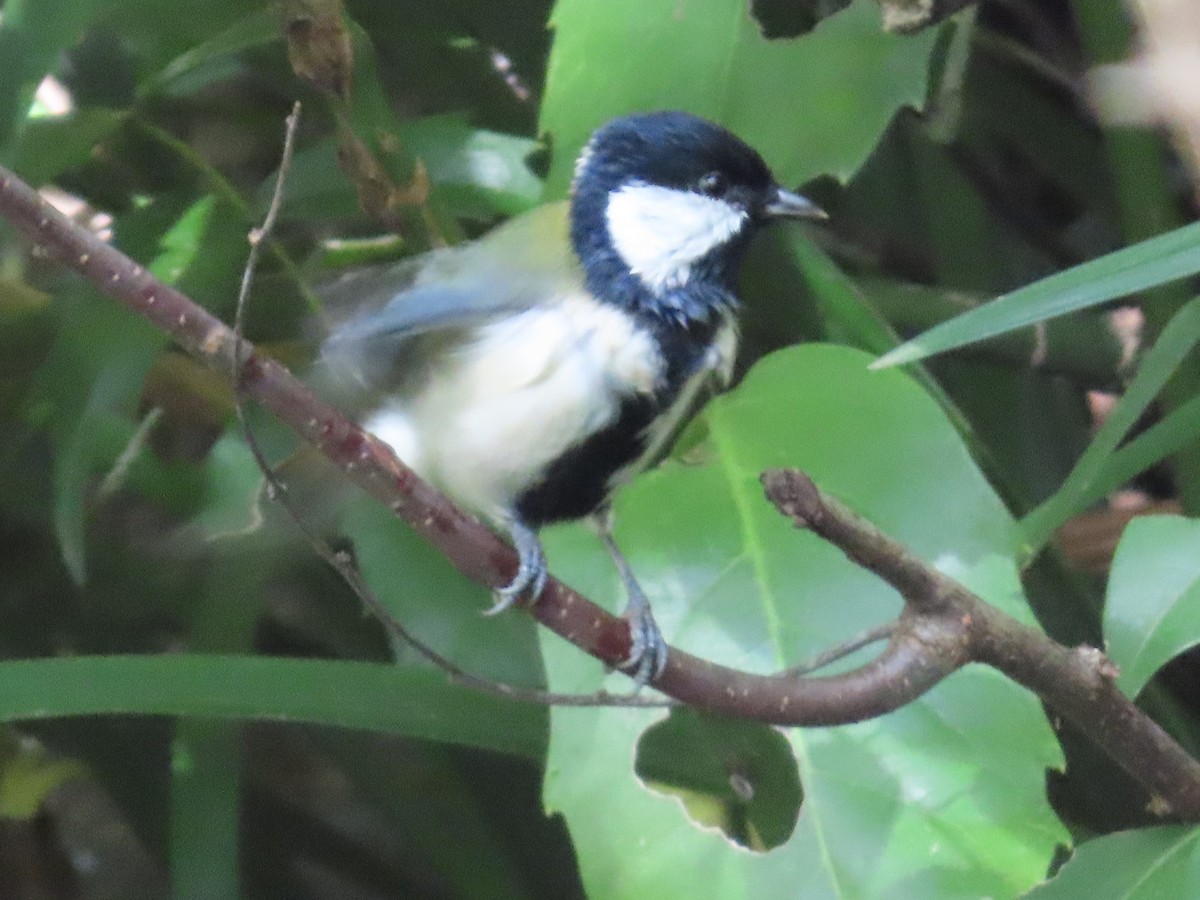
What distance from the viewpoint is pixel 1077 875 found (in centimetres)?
54

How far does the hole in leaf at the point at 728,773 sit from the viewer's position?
65cm

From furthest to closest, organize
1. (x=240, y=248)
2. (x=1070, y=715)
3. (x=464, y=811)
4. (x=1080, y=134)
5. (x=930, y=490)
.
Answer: (x=1080, y=134) → (x=464, y=811) → (x=240, y=248) → (x=930, y=490) → (x=1070, y=715)

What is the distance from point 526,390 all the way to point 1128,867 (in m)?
0.31

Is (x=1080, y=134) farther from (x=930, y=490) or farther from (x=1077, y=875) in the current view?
(x=1077, y=875)

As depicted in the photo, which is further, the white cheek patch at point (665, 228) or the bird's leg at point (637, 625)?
Answer: the white cheek patch at point (665, 228)

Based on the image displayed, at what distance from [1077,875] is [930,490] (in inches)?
6.8

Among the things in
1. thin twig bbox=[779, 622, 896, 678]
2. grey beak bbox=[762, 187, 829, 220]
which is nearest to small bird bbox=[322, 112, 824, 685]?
grey beak bbox=[762, 187, 829, 220]

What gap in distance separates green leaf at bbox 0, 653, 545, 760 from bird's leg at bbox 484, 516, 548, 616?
6 cm

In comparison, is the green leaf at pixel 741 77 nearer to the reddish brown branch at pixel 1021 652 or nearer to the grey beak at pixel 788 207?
the grey beak at pixel 788 207

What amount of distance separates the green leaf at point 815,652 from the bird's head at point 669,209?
0.07 meters

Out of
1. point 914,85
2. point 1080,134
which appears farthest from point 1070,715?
point 1080,134

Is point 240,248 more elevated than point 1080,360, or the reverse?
point 240,248

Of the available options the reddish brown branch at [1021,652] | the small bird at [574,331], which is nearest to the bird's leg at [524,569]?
the small bird at [574,331]

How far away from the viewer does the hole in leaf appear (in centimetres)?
65
